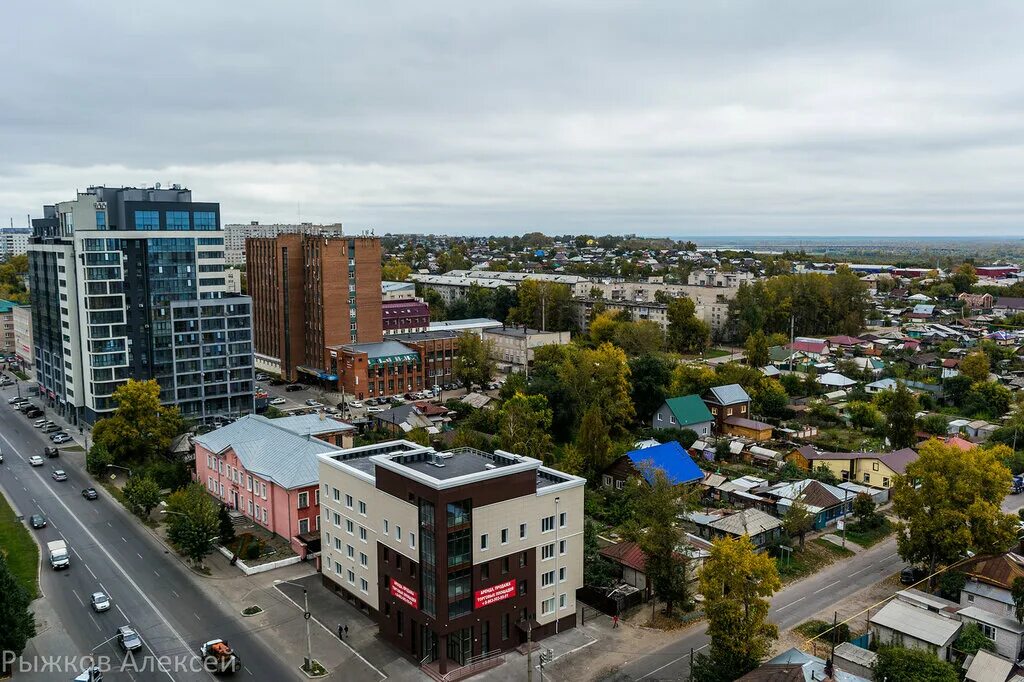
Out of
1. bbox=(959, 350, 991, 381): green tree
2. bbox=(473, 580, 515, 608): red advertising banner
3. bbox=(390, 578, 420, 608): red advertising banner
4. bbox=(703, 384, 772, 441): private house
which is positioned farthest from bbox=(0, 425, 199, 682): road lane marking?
bbox=(959, 350, 991, 381): green tree

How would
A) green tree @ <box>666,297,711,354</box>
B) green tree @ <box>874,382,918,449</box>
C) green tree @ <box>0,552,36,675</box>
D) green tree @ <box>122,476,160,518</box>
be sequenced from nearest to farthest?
green tree @ <box>0,552,36,675</box> < green tree @ <box>122,476,160,518</box> < green tree @ <box>874,382,918,449</box> < green tree @ <box>666,297,711,354</box>

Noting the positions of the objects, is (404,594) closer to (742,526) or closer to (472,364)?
(742,526)

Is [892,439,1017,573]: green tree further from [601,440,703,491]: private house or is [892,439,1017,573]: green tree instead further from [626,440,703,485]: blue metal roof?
[601,440,703,491]: private house

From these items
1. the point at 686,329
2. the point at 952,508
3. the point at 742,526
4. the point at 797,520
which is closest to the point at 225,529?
the point at 742,526

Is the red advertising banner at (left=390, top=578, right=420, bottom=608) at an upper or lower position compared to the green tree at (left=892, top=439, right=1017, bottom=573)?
lower

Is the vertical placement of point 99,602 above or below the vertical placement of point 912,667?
below

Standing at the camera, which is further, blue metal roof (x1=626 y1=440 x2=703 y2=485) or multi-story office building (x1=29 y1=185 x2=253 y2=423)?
multi-story office building (x1=29 y1=185 x2=253 y2=423)

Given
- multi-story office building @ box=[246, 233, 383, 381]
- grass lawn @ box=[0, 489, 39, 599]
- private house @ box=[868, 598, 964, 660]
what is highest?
multi-story office building @ box=[246, 233, 383, 381]
